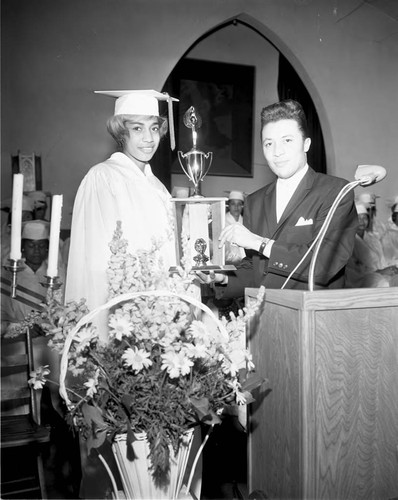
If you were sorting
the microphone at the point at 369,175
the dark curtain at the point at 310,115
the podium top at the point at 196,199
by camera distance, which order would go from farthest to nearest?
1. the dark curtain at the point at 310,115
2. the podium top at the point at 196,199
3. the microphone at the point at 369,175

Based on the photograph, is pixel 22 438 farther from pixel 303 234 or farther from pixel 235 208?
pixel 235 208

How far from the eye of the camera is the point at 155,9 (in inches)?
204

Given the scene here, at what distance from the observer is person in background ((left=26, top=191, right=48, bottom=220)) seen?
4844mm

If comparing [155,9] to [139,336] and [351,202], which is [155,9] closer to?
[351,202]

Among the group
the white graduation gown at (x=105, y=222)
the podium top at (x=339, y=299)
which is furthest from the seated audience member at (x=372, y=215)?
the podium top at (x=339, y=299)

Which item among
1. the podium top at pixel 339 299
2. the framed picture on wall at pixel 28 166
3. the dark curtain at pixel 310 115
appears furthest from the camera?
the dark curtain at pixel 310 115

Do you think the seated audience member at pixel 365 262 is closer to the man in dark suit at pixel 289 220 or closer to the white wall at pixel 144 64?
the white wall at pixel 144 64

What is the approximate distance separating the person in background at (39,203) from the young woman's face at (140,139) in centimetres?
200

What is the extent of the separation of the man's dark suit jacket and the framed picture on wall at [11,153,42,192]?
7.91 feet

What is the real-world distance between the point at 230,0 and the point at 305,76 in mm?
→ 1247

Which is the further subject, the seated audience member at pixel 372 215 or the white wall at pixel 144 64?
the seated audience member at pixel 372 215

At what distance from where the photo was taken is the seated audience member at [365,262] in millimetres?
6305

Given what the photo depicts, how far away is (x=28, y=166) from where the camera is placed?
459 centimetres

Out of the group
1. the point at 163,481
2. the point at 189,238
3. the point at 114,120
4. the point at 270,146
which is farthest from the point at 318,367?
the point at 114,120
